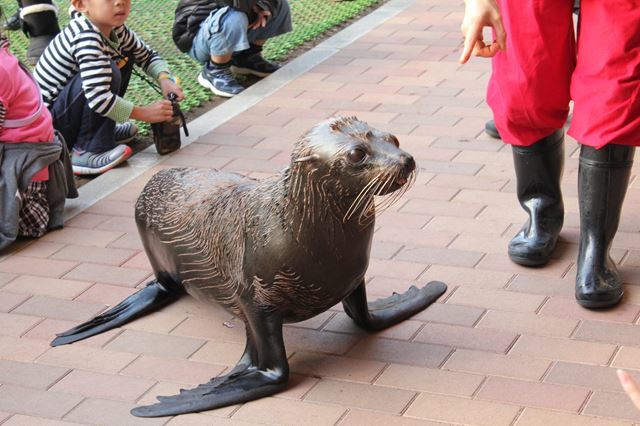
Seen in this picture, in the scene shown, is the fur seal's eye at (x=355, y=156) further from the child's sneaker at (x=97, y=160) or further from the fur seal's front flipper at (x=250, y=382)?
the child's sneaker at (x=97, y=160)

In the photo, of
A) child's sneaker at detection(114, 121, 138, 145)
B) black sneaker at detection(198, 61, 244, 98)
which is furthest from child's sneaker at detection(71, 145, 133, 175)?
black sneaker at detection(198, 61, 244, 98)

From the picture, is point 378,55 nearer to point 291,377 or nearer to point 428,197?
point 428,197

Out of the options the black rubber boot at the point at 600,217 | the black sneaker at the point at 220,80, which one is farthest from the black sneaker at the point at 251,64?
the black rubber boot at the point at 600,217

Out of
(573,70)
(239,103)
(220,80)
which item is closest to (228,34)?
(220,80)

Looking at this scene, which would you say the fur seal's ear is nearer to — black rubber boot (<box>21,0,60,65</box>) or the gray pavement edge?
the gray pavement edge

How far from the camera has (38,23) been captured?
21.1 ft

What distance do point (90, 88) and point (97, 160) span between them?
0.37 meters

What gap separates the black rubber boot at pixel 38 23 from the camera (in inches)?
252

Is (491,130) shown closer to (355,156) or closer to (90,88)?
(90,88)

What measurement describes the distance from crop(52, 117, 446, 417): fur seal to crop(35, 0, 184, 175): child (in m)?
1.69

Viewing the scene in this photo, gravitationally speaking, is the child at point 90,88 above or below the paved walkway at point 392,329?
above

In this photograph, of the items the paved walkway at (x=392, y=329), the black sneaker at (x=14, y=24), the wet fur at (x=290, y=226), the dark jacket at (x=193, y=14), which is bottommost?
the paved walkway at (x=392, y=329)

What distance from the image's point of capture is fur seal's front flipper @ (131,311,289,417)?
339cm

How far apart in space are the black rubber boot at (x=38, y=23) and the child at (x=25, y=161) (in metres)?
1.55
